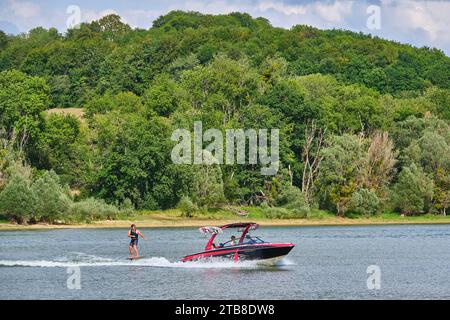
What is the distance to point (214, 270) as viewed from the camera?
199ft

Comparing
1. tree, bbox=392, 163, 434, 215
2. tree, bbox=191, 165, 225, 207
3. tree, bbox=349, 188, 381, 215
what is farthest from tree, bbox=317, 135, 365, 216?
tree, bbox=191, 165, 225, 207

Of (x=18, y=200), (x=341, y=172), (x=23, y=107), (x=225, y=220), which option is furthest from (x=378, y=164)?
(x=18, y=200)

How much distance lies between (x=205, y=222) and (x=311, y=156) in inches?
1053

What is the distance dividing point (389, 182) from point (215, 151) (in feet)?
73.5

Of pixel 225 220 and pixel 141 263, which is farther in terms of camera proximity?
pixel 225 220

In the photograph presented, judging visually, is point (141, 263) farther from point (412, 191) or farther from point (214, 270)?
point (412, 191)

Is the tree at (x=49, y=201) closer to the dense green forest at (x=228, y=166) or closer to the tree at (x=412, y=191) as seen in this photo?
the dense green forest at (x=228, y=166)

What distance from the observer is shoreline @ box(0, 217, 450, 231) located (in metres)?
102

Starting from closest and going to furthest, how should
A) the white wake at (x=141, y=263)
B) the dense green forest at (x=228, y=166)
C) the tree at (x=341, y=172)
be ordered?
the white wake at (x=141, y=263) → the dense green forest at (x=228, y=166) → the tree at (x=341, y=172)

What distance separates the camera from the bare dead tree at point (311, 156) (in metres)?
126

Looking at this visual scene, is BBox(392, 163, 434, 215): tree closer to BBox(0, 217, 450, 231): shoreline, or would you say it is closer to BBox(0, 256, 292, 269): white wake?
BBox(0, 217, 450, 231): shoreline

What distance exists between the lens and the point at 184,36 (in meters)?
188

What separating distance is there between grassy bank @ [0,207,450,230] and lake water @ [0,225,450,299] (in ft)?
54.2

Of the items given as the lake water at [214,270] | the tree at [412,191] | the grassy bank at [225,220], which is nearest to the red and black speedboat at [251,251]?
the lake water at [214,270]
